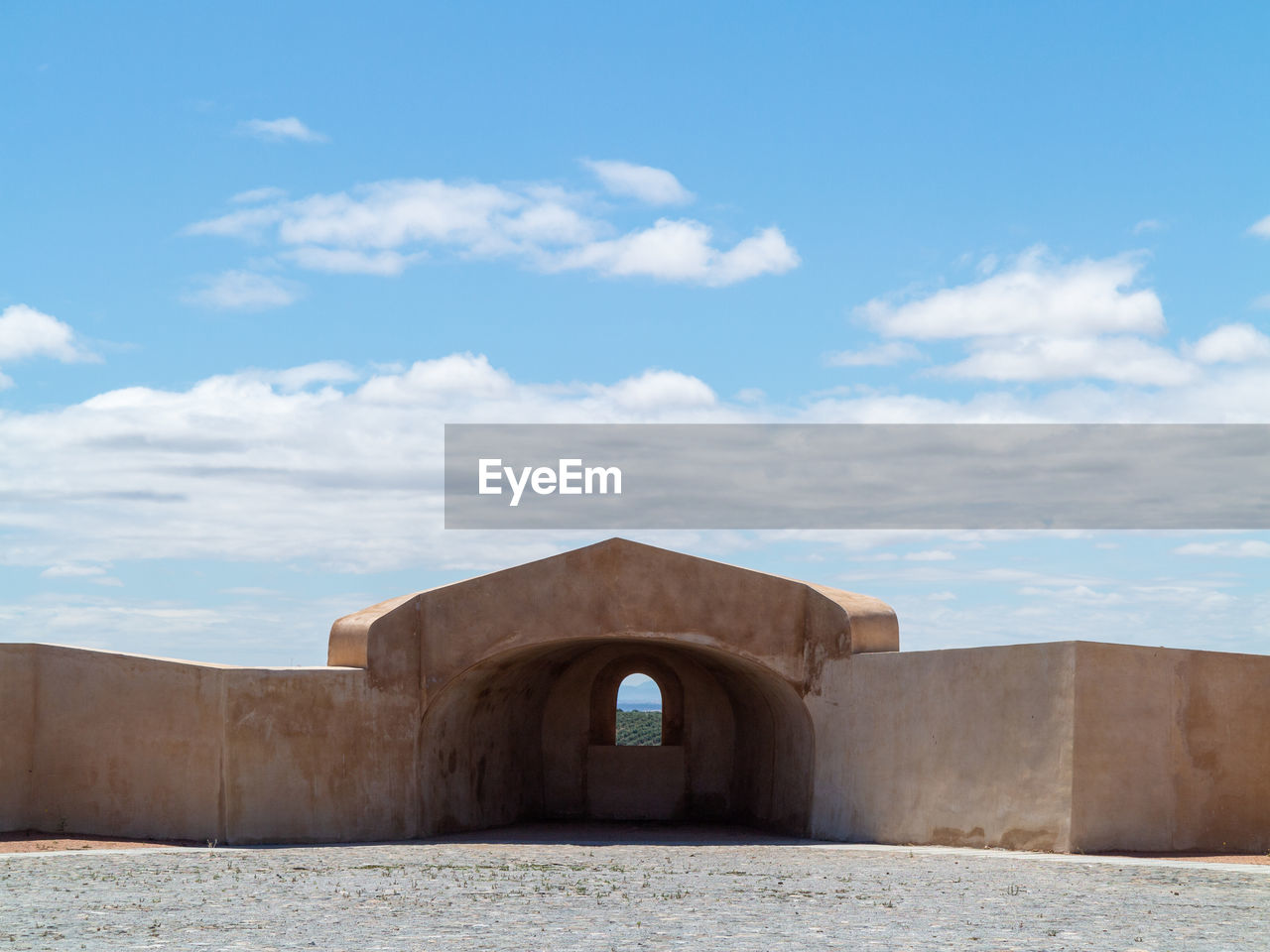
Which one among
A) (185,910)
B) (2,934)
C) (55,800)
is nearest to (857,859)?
(185,910)

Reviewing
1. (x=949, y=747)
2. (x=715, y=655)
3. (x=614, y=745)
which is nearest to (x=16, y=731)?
(x=715, y=655)

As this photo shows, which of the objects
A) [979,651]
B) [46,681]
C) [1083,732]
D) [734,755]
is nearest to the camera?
[1083,732]

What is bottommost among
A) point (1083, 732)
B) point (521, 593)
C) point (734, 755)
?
point (734, 755)

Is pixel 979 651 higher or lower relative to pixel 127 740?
higher

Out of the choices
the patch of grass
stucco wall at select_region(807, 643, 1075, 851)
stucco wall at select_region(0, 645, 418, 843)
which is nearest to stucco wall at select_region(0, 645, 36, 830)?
stucco wall at select_region(0, 645, 418, 843)

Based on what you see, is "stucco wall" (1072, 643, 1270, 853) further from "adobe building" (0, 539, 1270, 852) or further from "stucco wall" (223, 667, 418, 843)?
"stucco wall" (223, 667, 418, 843)

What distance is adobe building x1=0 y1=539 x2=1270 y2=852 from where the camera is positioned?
15.9 meters

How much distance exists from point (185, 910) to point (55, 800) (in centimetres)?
755

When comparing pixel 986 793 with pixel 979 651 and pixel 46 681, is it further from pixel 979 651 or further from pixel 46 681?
pixel 46 681

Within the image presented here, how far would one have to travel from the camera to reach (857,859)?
52.0ft

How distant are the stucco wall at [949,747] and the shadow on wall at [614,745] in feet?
8.31

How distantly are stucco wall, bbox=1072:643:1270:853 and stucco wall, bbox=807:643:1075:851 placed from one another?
0.29 metres

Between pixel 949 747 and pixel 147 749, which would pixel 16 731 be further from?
pixel 949 747

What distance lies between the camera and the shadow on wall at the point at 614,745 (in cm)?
2208
